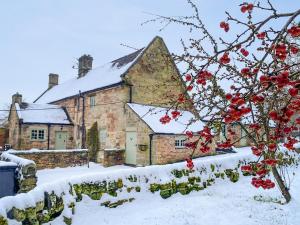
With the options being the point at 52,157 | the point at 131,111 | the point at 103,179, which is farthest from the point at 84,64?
the point at 103,179

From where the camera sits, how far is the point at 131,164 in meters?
20.8

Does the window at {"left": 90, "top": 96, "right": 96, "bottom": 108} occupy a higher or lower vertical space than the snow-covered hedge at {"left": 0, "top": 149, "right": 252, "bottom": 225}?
higher

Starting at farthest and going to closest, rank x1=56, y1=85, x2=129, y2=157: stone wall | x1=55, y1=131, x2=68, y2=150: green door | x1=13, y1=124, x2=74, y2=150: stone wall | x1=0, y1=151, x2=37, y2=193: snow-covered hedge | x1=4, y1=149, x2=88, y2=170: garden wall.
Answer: x1=55, y1=131, x2=68, y2=150: green door, x1=13, y1=124, x2=74, y2=150: stone wall, x1=56, y1=85, x2=129, y2=157: stone wall, x1=4, y1=149, x2=88, y2=170: garden wall, x1=0, y1=151, x2=37, y2=193: snow-covered hedge

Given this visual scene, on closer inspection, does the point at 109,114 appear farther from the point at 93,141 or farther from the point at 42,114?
the point at 42,114

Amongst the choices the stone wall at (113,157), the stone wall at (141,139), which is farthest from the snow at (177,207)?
the stone wall at (113,157)

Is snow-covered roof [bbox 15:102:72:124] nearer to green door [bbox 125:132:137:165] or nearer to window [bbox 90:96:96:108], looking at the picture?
window [bbox 90:96:96:108]

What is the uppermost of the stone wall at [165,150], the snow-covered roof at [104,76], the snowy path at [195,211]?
the snow-covered roof at [104,76]

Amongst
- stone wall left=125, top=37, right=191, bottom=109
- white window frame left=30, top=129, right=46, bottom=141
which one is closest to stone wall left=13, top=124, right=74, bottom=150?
white window frame left=30, top=129, right=46, bottom=141

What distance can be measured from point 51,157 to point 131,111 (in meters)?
6.21

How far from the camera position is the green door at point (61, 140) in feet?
91.4

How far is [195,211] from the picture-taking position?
8.45m

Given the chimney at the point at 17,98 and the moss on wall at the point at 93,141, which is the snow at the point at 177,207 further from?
the chimney at the point at 17,98

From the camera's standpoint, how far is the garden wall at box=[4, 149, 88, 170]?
728 inches

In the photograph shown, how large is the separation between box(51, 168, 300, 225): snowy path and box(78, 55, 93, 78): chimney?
25702 millimetres
